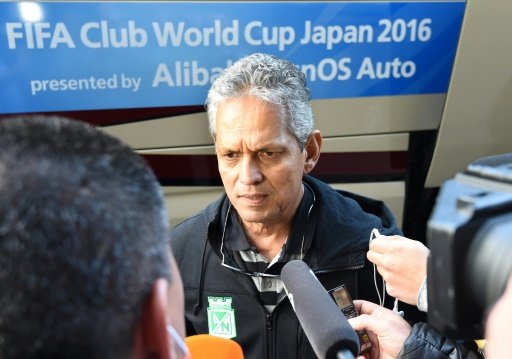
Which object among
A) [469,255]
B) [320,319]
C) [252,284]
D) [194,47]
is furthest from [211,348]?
[194,47]

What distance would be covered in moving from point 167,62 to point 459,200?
220 centimetres

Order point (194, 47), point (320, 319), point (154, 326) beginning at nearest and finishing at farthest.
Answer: point (154, 326) < point (320, 319) < point (194, 47)

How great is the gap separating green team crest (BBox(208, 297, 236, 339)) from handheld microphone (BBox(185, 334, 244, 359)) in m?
0.52

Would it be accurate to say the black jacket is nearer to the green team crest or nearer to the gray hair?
the green team crest

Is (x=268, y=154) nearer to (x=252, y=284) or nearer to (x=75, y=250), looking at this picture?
(x=252, y=284)

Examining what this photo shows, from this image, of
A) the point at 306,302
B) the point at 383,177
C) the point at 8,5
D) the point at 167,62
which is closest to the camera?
the point at 306,302

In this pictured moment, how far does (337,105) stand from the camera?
9.98ft

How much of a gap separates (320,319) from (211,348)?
1.23ft

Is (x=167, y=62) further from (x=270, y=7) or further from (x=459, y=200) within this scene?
(x=459, y=200)

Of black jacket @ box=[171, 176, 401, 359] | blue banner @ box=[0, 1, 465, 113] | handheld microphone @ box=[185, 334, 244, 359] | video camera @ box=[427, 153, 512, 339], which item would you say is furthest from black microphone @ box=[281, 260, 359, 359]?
blue banner @ box=[0, 1, 465, 113]

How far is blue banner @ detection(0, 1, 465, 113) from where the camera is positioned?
2662mm

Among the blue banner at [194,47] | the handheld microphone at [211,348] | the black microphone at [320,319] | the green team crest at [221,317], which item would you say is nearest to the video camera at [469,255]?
the black microphone at [320,319]

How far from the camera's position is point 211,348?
145 centimetres

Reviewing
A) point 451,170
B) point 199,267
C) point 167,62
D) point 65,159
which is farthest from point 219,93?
point 451,170
